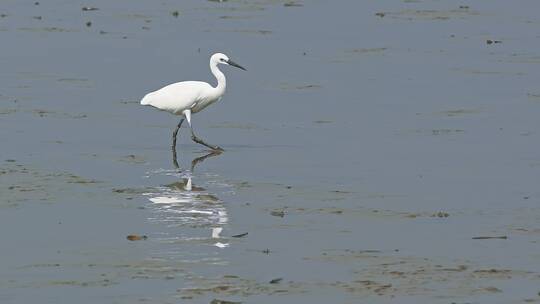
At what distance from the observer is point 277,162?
61.9 ft

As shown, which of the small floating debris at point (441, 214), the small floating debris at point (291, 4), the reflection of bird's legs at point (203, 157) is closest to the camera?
the small floating debris at point (441, 214)

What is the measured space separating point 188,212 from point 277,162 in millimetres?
3294

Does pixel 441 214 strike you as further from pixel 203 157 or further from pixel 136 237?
pixel 203 157

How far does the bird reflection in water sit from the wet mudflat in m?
0.03

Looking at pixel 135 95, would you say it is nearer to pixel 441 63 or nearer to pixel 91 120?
pixel 91 120

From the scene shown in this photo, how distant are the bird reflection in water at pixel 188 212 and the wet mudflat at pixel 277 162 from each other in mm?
33

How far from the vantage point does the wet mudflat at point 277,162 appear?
13.0 meters

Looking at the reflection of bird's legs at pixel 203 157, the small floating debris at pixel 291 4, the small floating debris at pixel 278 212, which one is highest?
the small floating debris at pixel 291 4

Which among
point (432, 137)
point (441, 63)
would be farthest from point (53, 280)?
point (441, 63)

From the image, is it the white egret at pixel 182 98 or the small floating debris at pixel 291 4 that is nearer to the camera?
the white egret at pixel 182 98

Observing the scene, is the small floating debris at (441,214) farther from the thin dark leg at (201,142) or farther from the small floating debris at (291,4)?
the small floating debris at (291,4)

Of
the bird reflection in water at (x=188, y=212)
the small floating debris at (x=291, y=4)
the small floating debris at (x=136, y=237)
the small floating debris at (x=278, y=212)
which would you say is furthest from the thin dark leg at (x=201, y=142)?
the small floating debris at (x=291, y=4)

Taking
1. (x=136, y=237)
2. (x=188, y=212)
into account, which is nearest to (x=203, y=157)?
(x=188, y=212)

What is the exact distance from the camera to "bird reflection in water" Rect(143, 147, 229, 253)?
47.3 feet
